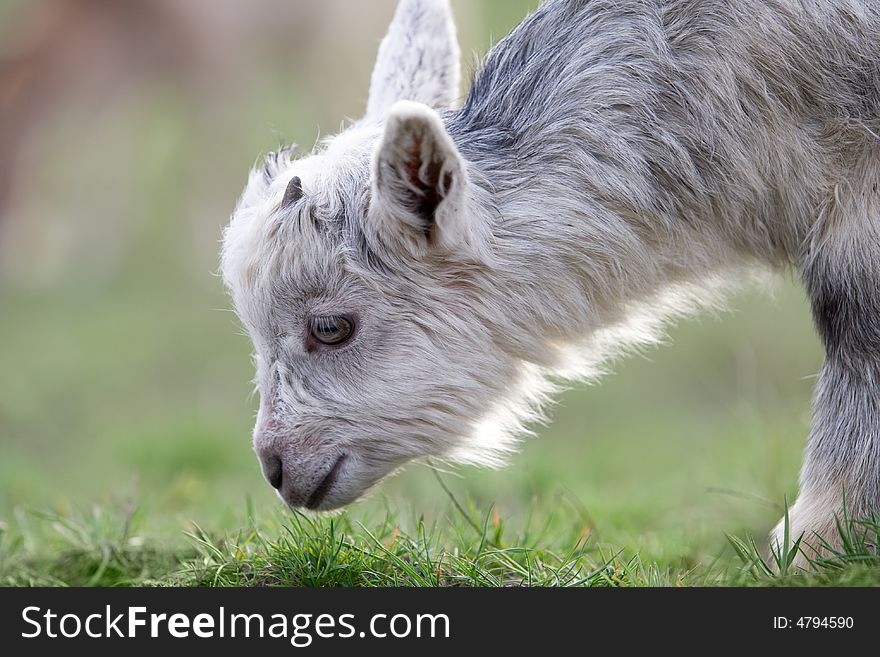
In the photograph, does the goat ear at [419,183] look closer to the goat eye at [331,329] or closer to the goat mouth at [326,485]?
the goat eye at [331,329]

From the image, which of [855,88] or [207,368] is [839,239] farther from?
[207,368]

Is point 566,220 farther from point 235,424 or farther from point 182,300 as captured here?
point 182,300

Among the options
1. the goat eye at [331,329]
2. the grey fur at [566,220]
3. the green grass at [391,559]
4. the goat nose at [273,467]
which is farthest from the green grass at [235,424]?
the goat eye at [331,329]

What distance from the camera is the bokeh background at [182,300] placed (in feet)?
27.9

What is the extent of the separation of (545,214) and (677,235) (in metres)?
0.55

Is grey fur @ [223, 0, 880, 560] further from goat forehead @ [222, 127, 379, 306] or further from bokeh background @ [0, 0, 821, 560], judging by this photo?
bokeh background @ [0, 0, 821, 560]

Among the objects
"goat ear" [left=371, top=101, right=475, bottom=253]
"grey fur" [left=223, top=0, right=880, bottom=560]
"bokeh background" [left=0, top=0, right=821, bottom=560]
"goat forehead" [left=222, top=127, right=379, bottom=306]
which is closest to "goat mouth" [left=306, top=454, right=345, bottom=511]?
"grey fur" [left=223, top=0, right=880, bottom=560]

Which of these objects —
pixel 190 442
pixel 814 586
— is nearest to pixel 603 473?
pixel 190 442

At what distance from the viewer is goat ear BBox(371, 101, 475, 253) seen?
13.0ft

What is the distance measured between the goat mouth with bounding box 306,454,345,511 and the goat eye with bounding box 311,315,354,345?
449 mm

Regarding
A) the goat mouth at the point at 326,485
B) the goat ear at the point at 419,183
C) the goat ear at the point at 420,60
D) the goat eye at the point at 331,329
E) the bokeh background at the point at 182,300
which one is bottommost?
the goat mouth at the point at 326,485

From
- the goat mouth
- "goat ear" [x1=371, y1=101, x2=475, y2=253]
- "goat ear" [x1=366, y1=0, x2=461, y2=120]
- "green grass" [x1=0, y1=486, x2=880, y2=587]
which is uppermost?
"goat ear" [x1=366, y1=0, x2=461, y2=120]

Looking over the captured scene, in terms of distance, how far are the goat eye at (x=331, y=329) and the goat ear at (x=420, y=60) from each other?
1.28 m

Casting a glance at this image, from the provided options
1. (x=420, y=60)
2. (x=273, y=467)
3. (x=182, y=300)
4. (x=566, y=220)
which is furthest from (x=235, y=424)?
(x=566, y=220)
